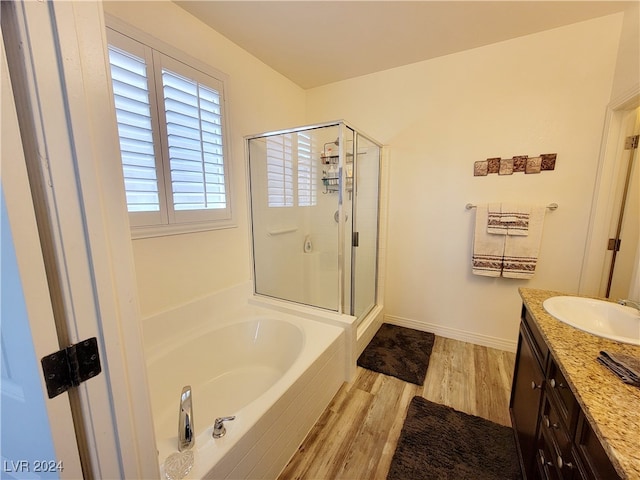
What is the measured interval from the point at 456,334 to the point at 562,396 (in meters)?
1.82

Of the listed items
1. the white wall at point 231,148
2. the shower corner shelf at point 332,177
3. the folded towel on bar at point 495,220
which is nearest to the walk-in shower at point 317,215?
the shower corner shelf at point 332,177

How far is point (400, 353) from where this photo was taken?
2.35 m

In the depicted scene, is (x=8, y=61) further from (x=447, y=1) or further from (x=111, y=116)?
(x=447, y=1)

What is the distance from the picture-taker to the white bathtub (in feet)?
3.60

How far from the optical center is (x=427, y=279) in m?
2.64

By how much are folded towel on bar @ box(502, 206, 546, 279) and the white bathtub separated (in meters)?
1.57

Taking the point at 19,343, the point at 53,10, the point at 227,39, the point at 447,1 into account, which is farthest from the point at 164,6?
the point at 19,343

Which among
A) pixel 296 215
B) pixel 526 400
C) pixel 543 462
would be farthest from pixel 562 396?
pixel 296 215

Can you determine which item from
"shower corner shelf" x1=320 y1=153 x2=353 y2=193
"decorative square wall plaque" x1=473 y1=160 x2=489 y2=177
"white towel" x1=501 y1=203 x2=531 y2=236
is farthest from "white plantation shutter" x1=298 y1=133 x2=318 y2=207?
"white towel" x1=501 y1=203 x2=531 y2=236

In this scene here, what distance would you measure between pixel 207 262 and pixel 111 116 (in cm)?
152

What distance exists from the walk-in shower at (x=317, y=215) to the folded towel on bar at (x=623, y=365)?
148 cm

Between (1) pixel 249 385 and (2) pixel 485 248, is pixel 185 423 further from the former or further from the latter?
(2) pixel 485 248

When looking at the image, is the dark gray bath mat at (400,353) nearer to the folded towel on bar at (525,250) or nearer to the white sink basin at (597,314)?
the folded towel on bar at (525,250)

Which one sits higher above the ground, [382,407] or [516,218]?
[516,218]
